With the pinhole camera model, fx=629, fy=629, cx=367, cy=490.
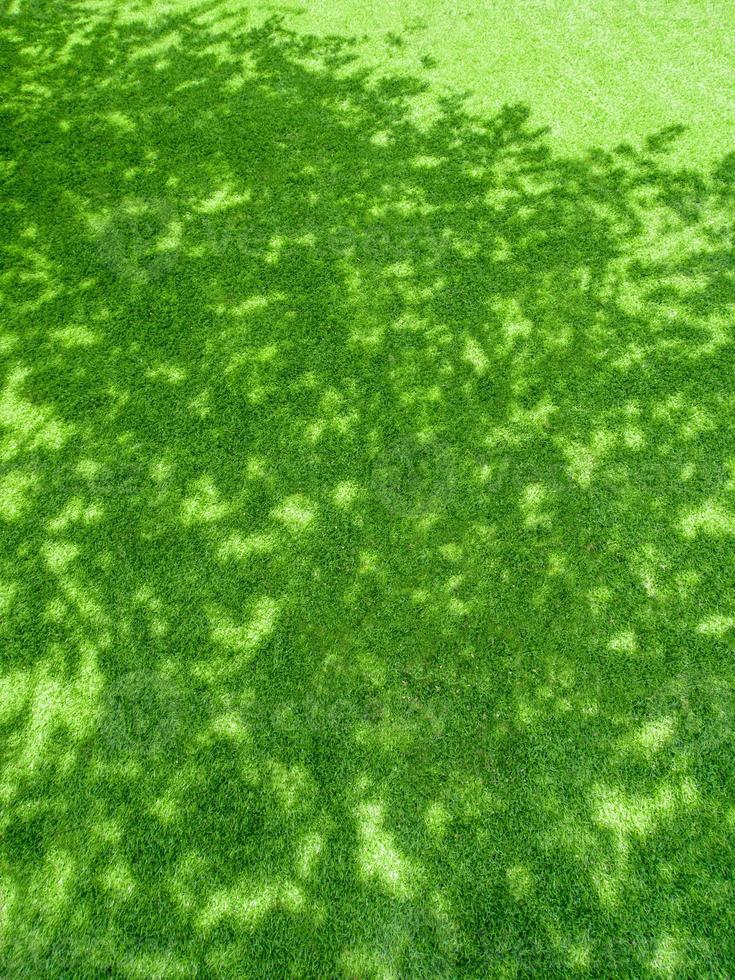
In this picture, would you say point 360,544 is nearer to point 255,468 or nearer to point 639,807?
point 255,468

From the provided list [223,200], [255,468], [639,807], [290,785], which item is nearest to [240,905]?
[290,785]

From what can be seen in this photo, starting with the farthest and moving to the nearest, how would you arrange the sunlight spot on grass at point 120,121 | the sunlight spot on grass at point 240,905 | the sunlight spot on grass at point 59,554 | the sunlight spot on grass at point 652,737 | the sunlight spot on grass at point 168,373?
the sunlight spot on grass at point 120,121, the sunlight spot on grass at point 168,373, the sunlight spot on grass at point 59,554, the sunlight spot on grass at point 652,737, the sunlight spot on grass at point 240,905

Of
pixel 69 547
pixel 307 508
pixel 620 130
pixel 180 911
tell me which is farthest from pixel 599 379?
pixel 180 911

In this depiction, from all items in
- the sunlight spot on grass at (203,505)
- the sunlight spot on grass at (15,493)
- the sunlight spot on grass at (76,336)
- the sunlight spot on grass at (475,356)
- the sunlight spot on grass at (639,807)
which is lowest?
the sunlight spot on grass at (639,807)

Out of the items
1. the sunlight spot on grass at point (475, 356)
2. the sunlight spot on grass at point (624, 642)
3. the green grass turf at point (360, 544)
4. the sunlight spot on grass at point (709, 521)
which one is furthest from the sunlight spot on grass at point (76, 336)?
the sunlight spot on grass at point (709, 521)

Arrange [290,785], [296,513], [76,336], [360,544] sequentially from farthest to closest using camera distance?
[76,336]
[296,513]
[360,544]
[290,785]

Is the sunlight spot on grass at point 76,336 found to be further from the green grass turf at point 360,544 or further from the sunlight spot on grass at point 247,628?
the sunlight spot on grass at point 247,628
